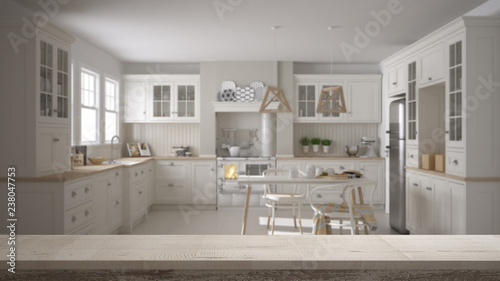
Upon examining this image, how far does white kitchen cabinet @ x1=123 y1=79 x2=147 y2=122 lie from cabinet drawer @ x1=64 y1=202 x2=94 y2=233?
3.13 meters

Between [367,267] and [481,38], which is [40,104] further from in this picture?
[481,38]

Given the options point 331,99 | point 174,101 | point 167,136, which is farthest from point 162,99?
point 331,99

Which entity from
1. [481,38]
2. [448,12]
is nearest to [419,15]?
[448,12]

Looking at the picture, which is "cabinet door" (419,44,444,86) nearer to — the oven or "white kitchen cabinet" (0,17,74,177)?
the oven

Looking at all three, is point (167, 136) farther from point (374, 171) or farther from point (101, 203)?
point (374, 171)

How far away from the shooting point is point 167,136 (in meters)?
7.49

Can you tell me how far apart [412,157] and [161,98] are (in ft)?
14.7

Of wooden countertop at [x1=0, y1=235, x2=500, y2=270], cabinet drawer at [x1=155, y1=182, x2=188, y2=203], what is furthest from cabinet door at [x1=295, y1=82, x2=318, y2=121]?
wooden countertop at [x1=0, y1=235, x2=500, y2=270]

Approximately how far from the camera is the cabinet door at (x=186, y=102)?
283 inches

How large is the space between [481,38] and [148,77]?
17.6 ft

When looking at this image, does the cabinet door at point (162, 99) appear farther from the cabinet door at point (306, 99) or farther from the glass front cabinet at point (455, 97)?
the glass front cabinet at point (455, 97)

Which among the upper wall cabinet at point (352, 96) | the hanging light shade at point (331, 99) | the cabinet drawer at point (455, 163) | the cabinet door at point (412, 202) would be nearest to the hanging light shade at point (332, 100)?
the hanging light shade at point (331, 99)

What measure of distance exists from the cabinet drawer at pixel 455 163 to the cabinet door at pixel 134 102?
512 cm

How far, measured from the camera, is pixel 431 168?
14.9 feet
